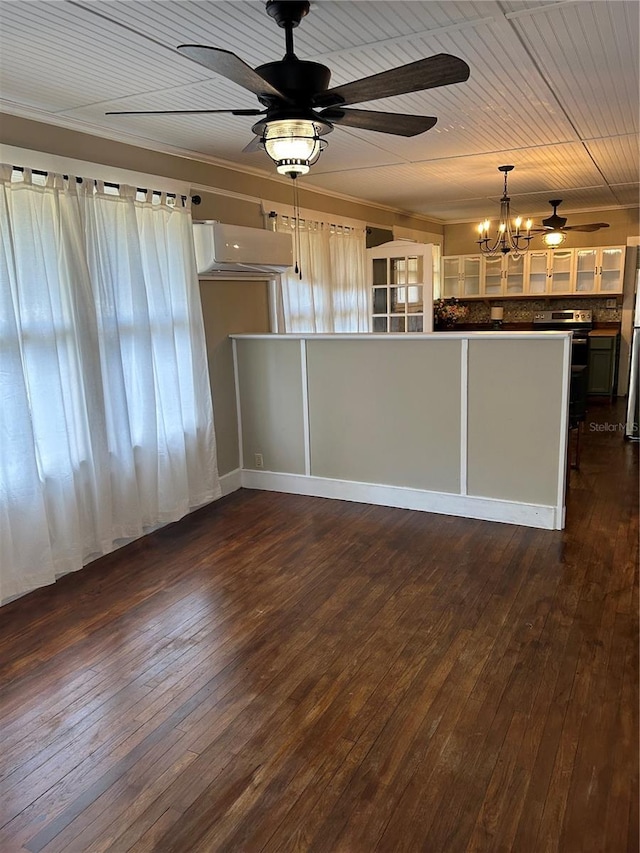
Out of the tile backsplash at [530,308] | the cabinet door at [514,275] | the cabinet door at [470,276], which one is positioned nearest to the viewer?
the tile backsplash at [530,308]

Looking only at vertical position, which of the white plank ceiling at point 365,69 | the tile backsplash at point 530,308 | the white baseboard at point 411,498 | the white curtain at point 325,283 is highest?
the white plank ceiling at point 365,69

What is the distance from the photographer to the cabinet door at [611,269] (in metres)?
7.75

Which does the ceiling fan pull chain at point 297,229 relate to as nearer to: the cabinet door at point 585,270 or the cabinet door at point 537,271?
the cabinet door at point 537,271

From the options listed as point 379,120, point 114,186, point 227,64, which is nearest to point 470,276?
point 114,186

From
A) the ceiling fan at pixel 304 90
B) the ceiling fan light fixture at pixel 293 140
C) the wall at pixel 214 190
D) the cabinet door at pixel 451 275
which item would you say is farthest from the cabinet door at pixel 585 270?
the ceiling fan light fixture at pixel 293 140

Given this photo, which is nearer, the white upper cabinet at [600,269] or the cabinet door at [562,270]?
the white upper cabinet at [600,269]

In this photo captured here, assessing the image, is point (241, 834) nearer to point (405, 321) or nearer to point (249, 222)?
point (249, 222)

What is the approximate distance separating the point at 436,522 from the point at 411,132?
2503 millimetres

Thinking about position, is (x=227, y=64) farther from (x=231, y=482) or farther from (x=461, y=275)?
(x=461, y=275)

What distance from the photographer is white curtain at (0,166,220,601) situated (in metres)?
3.07

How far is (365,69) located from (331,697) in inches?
107

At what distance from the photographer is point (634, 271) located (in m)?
7.79

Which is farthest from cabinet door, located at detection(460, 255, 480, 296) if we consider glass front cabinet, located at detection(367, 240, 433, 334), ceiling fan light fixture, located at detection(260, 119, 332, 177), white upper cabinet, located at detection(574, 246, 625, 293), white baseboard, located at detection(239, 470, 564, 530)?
ceiling fan light fixture, located at detection(260, 119, 332, 177)

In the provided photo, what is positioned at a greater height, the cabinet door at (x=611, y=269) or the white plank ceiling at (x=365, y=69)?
the white plank ceiling at (x=365, y=69)
